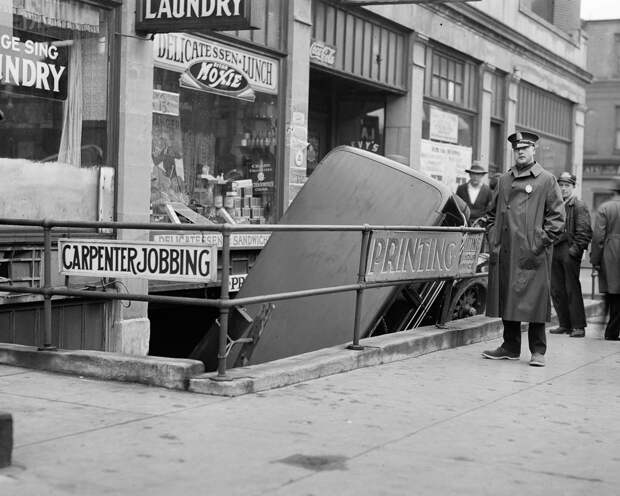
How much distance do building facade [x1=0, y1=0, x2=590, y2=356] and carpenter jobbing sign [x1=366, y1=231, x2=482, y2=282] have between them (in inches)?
103

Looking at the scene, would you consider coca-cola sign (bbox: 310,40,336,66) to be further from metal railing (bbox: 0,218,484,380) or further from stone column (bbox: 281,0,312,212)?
metal railing (bbox: 0,218,484,380)

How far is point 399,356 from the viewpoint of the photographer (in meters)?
8.62

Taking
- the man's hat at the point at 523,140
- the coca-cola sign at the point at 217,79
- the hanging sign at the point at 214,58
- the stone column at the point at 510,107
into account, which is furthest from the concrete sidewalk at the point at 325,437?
the stone column at the point at 510,107

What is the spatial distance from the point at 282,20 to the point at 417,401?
7950mm

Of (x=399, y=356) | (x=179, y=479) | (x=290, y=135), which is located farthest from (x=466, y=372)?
(x=290, y=135)

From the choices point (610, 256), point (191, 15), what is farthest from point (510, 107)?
point (191, 15)

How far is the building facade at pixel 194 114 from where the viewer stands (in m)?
9.91

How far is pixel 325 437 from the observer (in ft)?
18.4

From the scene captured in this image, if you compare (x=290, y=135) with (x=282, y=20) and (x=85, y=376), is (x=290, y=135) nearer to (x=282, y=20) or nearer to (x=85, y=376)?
(x=282, y=20)

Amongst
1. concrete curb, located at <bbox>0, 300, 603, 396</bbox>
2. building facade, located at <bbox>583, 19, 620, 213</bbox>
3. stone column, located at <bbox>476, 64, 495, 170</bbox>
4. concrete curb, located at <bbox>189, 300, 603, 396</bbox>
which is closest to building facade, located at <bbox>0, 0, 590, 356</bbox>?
stone column, located at <bbox>476, 64, 495, 170</bbox>

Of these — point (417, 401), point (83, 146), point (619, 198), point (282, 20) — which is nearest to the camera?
point (417, 401)

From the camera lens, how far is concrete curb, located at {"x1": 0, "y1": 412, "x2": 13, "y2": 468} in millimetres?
4746

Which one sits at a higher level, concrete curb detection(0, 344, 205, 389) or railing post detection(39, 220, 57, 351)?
railing post detection(39, 220, 57, 351)

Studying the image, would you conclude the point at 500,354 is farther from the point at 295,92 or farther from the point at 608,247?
the point at 295,92
